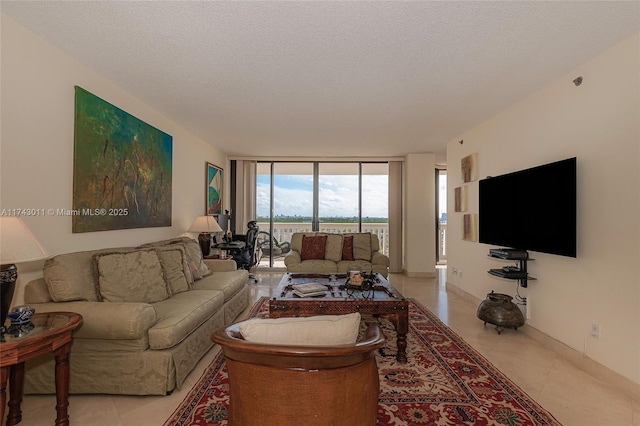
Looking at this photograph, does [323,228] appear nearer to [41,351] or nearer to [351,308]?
[351,308]

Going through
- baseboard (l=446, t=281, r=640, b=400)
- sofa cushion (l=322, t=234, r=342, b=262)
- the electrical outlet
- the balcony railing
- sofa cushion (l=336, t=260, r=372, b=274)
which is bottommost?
baseboard (l=446, t=281, r=640, b=400)

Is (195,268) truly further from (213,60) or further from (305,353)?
(305,353)

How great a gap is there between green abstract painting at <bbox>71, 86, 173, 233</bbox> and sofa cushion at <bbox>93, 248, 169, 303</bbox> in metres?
0.45

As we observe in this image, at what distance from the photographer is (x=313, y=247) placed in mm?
5590

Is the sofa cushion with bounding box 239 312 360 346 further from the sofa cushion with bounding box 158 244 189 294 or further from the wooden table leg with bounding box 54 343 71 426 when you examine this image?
the sofa cushion with bounding box 158 244 189 294

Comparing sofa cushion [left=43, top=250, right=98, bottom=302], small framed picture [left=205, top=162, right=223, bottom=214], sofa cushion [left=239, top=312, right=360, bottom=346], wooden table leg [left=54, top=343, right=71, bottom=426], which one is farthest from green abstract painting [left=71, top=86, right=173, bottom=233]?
sofa cushion [left=239, top=312, right=360, bottom=346]

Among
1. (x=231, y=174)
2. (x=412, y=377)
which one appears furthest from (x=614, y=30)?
(x=231, y=174)

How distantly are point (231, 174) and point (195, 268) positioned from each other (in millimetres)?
3640

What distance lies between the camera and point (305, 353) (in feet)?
3.61

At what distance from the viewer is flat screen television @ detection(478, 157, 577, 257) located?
2648 millimetres

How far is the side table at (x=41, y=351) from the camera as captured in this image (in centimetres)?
149

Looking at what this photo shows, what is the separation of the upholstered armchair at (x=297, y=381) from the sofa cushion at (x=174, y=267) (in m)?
2.08

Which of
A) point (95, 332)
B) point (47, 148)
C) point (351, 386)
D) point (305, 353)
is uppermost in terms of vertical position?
point (47, 148)

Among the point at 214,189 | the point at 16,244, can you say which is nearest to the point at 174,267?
the point at 16,244
